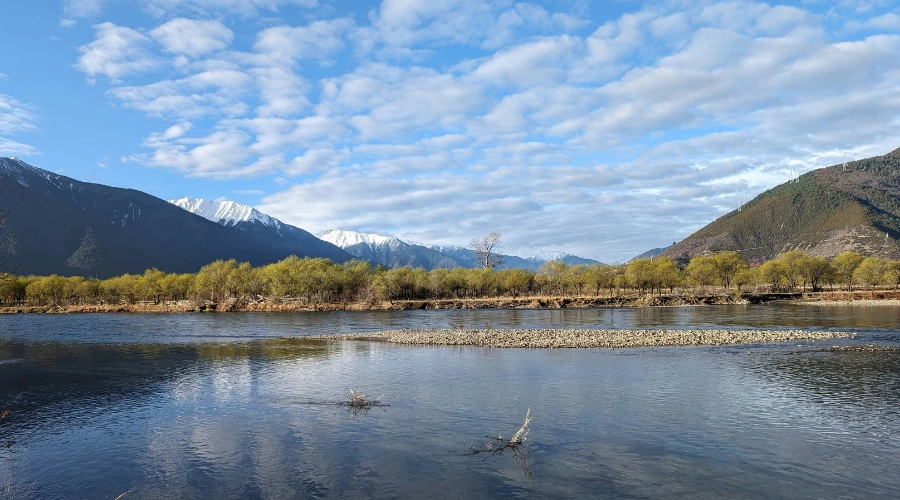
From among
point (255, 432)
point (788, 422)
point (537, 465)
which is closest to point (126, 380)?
point (255, 432)

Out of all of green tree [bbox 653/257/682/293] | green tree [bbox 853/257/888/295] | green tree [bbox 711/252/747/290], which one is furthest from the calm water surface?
green tree [bbox 853/257/888/295]

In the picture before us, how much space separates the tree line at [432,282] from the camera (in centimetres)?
15288

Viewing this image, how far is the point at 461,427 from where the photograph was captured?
23.6 metres

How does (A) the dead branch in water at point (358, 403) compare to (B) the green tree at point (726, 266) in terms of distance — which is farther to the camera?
(B) the green tree at point (726, 266)

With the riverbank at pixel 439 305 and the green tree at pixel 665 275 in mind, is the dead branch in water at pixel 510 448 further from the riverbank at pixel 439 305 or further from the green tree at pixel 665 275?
the green tree at pixel 665 275

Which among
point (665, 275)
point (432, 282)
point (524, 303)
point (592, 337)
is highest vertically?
point (665, 275)

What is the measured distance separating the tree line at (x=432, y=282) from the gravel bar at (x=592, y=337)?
83.3 metres

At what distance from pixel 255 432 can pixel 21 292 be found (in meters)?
197

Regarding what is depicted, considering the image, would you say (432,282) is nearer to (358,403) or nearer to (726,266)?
(726,266)

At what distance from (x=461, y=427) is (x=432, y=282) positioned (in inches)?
5463

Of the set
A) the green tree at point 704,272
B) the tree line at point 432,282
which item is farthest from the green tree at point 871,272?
the green tree at point 704,272

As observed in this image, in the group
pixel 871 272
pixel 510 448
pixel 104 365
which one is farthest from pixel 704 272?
pixel 510 448

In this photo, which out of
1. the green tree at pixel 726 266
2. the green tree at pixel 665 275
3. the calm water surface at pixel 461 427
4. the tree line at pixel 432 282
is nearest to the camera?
the calm water surface at pixel 461 427

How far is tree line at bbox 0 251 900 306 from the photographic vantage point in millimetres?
152875
